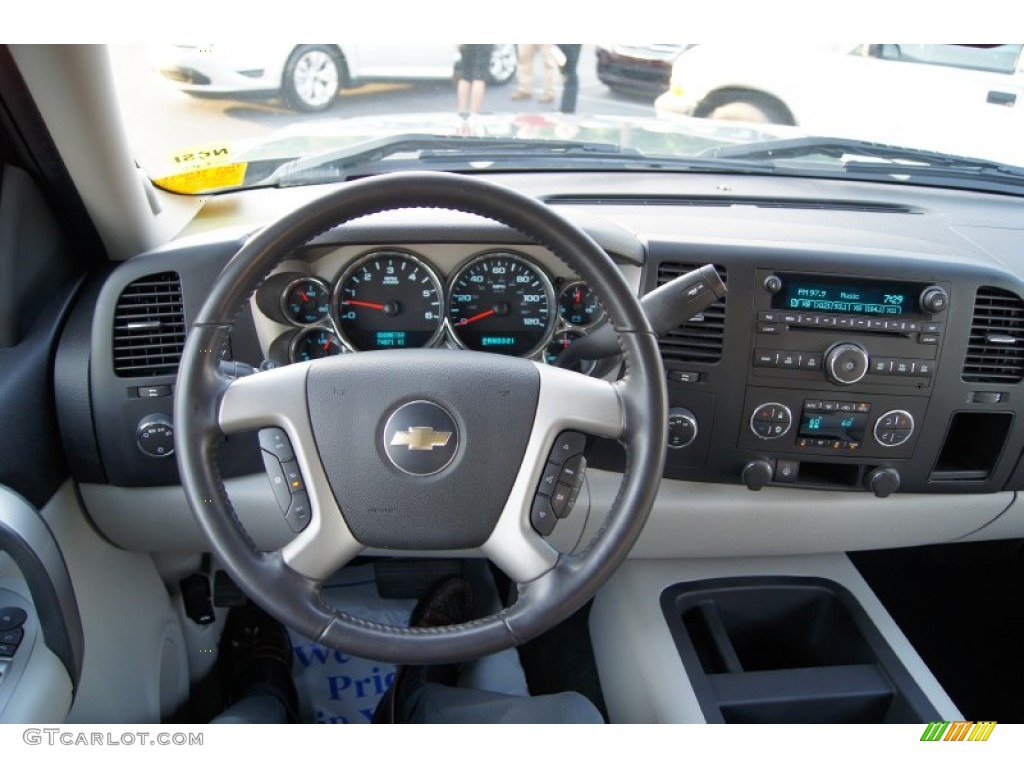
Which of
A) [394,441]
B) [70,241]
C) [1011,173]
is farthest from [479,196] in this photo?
[1011,173]

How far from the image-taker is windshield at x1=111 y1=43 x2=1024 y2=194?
1920 mm

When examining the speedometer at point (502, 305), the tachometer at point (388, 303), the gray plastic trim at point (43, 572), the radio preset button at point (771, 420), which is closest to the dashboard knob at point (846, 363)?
the radio preset button at point (771, 420)

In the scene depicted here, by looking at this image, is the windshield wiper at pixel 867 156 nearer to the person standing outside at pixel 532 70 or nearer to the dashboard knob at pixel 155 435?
the person standing outside at pixel 532 70

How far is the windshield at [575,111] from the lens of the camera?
1920mm

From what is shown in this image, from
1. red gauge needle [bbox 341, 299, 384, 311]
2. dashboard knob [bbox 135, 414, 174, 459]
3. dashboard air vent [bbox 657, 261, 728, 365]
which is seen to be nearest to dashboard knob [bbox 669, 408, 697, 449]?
dashboard air vent [bbox 657, 261, 728, 365]

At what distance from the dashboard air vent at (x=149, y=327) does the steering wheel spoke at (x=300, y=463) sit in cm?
58

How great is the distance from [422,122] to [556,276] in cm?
68

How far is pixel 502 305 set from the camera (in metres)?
1.81

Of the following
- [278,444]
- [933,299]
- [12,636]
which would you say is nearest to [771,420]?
[933,299]

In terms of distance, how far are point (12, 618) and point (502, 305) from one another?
3.83 ft

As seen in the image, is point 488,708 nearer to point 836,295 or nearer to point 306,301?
point 306,301

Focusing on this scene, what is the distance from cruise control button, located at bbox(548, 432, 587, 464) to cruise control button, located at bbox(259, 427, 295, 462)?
1.36ft

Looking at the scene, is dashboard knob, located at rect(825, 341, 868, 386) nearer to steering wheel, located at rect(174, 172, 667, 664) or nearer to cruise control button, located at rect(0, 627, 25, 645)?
steering wheel, located at rect(174, 172, 667, 664)

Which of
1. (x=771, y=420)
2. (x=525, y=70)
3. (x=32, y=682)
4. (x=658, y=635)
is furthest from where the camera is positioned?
(x=525, y=70)
